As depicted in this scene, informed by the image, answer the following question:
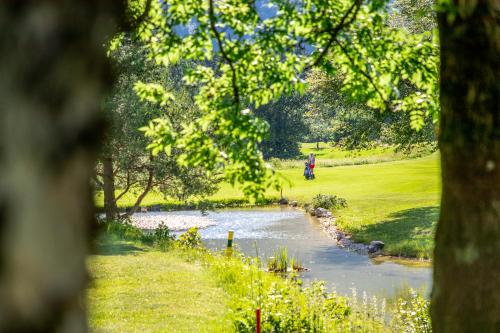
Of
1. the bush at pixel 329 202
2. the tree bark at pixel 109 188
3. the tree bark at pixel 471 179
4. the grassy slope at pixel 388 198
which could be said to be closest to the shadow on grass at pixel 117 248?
the tree bark at pixel 109 188

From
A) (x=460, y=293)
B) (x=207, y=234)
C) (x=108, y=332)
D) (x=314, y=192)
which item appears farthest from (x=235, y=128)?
(x=314, y=192)

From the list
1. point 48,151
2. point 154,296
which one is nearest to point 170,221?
point 154,296

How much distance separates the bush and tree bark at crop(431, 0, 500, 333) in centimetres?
3402

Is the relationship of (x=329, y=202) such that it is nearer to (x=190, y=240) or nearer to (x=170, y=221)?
(x=170, y=221)

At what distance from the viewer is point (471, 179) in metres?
5.15

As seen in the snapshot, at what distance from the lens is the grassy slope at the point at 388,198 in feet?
89.2

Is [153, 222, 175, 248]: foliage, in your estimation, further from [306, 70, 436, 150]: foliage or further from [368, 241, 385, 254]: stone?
[306, 70, 436, 150]: foliage

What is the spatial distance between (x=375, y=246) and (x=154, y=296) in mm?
13185

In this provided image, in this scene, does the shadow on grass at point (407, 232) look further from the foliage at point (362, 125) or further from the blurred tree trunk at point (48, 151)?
the blurred tree trunk at point (48, 151)

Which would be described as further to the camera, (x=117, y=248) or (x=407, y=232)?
(x=407, y=232)

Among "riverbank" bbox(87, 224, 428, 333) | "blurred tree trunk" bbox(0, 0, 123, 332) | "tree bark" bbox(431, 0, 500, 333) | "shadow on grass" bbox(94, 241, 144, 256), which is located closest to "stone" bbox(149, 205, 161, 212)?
"shadow on grass" bbox(94, 241, 144, 256)

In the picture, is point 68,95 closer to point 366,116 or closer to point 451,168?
point 451,168

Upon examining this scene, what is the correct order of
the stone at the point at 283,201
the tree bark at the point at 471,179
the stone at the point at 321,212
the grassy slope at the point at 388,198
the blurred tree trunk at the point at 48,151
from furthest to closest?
the stone at the point at 283,201
the stone at the point at 321,212
the grassy slope at the point at 388,198
the tree bark at the point at 471,179
the blurred tree trunk at the point at 48,151

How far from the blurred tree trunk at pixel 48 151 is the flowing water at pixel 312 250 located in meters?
16.5
